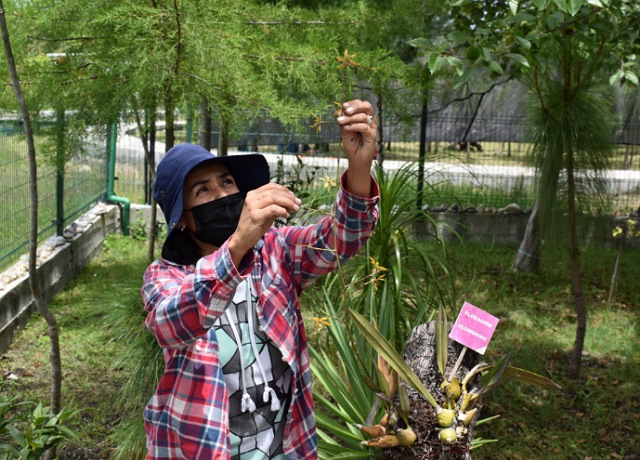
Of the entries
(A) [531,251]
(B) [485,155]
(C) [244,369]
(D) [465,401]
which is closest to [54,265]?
(A) [531,251]

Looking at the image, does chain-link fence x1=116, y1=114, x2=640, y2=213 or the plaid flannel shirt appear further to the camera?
chain-link fence x1=116, y1=114, x2=640, y2=213

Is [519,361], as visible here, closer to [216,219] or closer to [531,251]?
[531,251]

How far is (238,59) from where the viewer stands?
11.6 ft

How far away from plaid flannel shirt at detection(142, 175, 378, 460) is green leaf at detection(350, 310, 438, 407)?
0.19 metres

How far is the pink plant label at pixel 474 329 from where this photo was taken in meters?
2.19

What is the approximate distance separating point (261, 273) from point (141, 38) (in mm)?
1625

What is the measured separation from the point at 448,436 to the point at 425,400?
14 cm

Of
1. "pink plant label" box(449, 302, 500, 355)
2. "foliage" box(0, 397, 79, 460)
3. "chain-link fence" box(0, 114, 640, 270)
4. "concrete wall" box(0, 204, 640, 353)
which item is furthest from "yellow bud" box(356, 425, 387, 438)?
"chain-link fence" box(0, 114, 640, 270)

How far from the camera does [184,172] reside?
2025mm

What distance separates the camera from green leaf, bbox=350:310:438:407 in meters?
2.15

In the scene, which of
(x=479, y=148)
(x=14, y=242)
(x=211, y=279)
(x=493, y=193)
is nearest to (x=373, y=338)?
(x=211, y=279)

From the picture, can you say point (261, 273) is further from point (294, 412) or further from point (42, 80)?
point (42, 80)

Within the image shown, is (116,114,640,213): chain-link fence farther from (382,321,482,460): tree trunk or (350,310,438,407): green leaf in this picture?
(350,310,438,407): green leaf

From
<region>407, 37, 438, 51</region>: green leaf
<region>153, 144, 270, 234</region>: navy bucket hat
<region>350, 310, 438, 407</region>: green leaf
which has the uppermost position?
<region>407, 37, 438, 51</region>: green leaf
